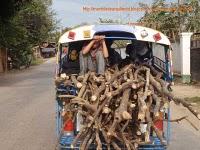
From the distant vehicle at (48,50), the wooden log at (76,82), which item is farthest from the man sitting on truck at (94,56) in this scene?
the distant vehicle at (48,50)

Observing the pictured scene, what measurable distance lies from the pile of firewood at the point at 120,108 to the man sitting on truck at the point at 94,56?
521mm

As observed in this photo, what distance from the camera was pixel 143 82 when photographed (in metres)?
8.21

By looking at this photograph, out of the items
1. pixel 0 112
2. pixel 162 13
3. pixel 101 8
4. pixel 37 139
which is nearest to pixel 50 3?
pixel 101 8

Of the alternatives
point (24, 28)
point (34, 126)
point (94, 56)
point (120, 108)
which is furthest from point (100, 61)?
point (24, 28)

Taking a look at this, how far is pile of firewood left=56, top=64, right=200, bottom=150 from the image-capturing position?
7895mm

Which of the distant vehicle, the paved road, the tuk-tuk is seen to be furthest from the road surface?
the distant vehicle

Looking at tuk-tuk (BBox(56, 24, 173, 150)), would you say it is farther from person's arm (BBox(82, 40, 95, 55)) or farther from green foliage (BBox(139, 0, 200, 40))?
green foliage (BBox(139, 0, 200, 40))

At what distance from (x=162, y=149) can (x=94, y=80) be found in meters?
1.43

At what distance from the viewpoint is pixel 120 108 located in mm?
7754

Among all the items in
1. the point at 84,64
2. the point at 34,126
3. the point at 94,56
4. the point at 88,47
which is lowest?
the point at 34,126

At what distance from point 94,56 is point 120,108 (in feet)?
4.77

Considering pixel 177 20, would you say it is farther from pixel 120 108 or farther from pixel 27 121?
pixel 120 108

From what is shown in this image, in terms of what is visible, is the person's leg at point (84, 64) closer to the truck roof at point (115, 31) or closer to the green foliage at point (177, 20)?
the truck roof at point (115, 31)

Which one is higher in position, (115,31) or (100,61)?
(115,31)
